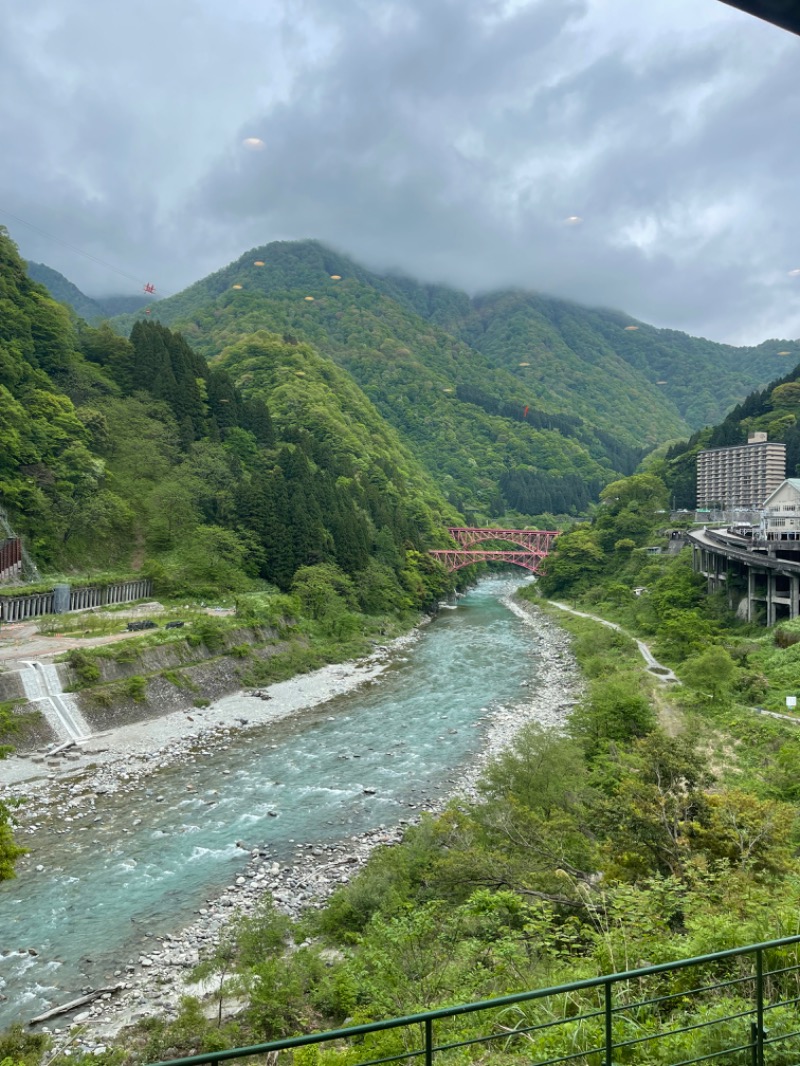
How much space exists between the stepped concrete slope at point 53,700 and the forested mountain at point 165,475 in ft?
51.9

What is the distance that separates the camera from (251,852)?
15.9 meters

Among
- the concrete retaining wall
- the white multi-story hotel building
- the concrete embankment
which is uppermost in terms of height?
the white multi-story hotel building

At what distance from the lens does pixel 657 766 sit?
12141 mm

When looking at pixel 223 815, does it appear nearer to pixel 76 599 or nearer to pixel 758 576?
pixel 76 599

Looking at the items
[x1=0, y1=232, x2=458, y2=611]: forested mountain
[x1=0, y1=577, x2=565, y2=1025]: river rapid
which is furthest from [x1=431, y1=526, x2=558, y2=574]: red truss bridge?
[x1=0, y1=577, x2=565, y2=1025]: river rapid

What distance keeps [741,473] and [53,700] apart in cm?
6157

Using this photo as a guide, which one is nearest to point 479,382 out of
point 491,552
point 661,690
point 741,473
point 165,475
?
point 491,552

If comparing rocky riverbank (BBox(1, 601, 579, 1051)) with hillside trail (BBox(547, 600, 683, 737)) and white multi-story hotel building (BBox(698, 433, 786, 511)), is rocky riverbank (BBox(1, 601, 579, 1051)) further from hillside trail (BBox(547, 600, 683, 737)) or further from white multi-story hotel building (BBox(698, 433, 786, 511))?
white multi-story hotel building (BBox(698, 433, 786, 511))

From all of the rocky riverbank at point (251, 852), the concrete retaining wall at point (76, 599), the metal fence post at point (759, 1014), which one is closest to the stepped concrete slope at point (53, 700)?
the rocky riverbank at point (251, 852)

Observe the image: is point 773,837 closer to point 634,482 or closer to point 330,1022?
point 330,1022

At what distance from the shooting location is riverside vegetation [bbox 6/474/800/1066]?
21.5ft

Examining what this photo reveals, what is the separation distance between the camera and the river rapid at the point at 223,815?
40.4ft

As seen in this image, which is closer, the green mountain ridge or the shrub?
the shrub

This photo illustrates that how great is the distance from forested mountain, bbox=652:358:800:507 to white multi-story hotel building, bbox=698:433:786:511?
113 centimetres
